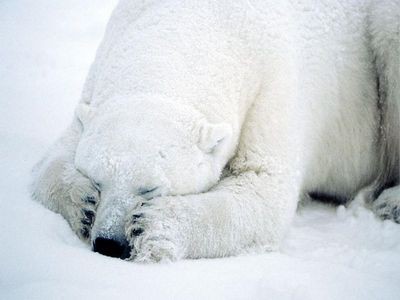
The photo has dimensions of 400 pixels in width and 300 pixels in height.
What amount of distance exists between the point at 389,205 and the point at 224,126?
1307 millimetres

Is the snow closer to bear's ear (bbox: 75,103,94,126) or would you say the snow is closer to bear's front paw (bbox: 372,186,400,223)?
bear's front paw (bbox: 372,186,400,223)

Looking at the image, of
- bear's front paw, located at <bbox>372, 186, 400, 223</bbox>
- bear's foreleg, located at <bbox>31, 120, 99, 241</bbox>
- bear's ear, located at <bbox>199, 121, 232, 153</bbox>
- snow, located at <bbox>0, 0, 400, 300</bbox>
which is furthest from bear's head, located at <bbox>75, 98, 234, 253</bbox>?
bear's front paw, located at <bbox>372, 186, 400, 223</bbox>

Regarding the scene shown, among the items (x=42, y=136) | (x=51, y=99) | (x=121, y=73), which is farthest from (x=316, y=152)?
(x=51, y=99)

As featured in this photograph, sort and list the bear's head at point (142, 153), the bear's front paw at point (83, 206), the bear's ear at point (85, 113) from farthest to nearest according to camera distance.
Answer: the bear's ear at point (85, 113), the bear's front paw at point (83, 206), the bear's head at point (142, 153)

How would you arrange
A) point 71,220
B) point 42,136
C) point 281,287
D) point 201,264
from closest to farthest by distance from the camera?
point 281,287, point 201,264, point 71,220, point 42,136

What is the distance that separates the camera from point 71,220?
2285 millimetres

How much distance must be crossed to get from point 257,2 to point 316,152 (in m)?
1.06

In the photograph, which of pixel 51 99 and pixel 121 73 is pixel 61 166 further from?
pixel 51 99

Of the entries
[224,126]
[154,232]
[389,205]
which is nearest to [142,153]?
[154,232]

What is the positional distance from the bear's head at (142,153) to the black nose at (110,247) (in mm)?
28

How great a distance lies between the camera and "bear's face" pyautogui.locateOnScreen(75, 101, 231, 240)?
6.99 ft

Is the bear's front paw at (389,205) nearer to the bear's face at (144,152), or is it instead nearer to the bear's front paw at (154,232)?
the bear's face at (144,152)

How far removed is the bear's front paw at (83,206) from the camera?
2.25 metres

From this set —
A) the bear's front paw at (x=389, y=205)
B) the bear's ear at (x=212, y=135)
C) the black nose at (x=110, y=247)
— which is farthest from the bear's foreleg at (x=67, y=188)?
the bear's front paw at (x=389, y=205)
